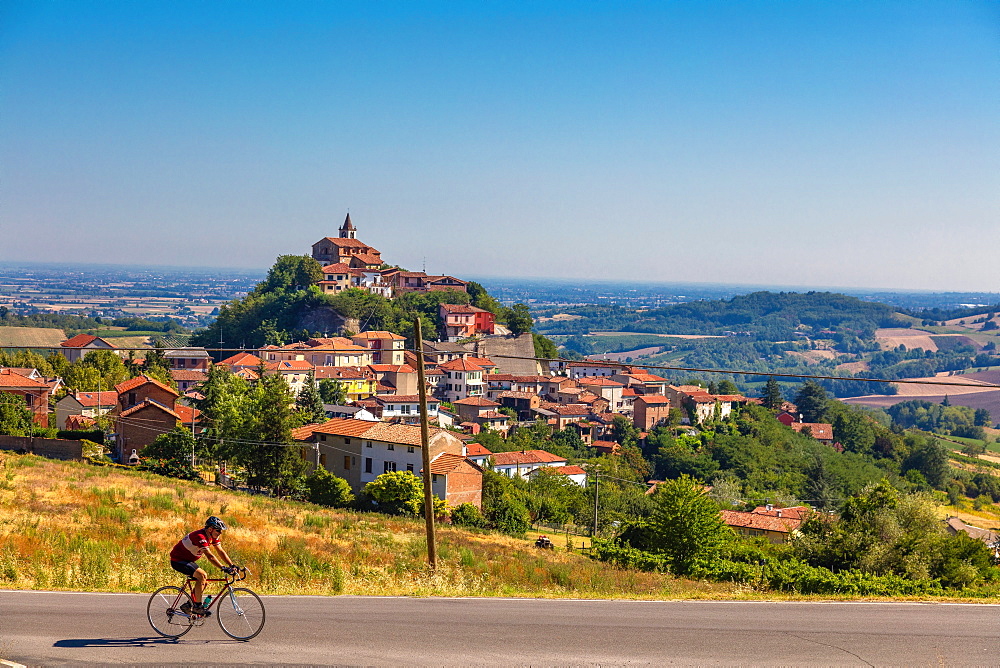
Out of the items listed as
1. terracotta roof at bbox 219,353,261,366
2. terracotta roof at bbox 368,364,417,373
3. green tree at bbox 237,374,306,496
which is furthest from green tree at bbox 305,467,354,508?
terracotta roof at bbox 219,353,261,366

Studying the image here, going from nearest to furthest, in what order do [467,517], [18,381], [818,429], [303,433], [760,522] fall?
[467,517] → [303,433] → [18,381] → [760,522] → [818,429]

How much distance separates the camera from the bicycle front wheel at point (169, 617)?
8898 mm

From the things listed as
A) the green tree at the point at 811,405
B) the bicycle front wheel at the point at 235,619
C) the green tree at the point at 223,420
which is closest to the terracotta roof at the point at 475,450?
the green tree at the point at 223,420

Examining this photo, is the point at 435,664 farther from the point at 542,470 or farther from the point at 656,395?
the point at 656,395

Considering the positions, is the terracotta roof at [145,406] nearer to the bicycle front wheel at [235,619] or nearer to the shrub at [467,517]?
the shrub at [467,517]

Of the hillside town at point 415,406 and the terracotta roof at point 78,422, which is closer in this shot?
the hillside town at point 415,406

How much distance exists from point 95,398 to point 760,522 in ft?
135

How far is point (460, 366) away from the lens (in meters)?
79.8

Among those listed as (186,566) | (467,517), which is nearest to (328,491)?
(467,517)

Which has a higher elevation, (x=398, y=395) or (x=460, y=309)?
(x=460, y=309)

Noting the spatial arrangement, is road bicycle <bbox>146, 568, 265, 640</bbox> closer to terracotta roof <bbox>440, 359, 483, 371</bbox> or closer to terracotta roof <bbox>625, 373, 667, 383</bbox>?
terracotta roof <bbox>440, 359, 483, 371</bbox>

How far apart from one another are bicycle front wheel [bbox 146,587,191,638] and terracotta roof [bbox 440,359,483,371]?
2758 inches

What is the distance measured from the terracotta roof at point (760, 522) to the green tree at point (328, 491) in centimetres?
2177

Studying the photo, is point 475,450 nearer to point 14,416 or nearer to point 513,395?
point 513,395
